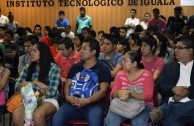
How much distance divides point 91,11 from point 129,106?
9535 mm

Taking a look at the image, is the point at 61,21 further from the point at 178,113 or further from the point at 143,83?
the point at 178,113

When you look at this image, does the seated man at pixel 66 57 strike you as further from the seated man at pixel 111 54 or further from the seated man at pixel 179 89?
the seated man at pixel 179 89

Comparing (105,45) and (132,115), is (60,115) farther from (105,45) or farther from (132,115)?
(105,45)

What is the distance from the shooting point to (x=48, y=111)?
4.51m

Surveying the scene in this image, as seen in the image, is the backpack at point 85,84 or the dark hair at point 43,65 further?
the dark hair at point 43,65

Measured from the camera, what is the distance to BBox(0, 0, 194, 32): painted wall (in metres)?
13.0

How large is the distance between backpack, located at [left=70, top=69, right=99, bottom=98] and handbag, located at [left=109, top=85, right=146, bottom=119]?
1.24 feet

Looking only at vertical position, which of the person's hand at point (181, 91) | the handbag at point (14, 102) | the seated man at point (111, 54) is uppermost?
the seated man at point (111, 54)

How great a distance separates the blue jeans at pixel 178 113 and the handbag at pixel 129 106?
0.25 meters

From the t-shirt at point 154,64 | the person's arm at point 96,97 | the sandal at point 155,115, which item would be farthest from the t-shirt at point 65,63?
the sandal at point 155,115

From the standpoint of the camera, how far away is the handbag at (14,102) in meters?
4.62

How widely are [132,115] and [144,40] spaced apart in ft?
5.13

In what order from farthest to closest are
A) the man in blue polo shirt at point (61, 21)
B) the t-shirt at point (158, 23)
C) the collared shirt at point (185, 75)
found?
the man in blue polo shirt at point (61, 21) → the t-shirt at point (158, 23) → the collared shirt at point (185, 75)

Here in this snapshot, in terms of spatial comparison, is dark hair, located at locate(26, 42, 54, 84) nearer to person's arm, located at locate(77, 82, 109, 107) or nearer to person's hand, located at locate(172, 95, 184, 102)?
person's arm, located at locate(77, 82, 109, 107)
